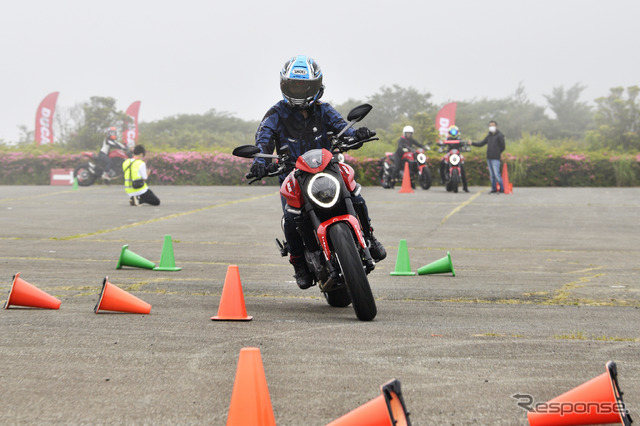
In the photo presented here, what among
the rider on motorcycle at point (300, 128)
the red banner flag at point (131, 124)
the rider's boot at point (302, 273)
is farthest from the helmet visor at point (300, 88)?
the red banner flag at point (131, 124)

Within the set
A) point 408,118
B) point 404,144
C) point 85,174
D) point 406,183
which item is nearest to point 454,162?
point 406,183

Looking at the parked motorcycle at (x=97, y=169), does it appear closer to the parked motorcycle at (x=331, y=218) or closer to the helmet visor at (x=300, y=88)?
the helmet visor at (x=300, y=88)

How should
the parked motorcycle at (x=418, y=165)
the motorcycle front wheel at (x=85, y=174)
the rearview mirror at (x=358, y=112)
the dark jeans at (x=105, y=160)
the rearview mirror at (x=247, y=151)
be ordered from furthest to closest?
the motorcycle front wheel at (x=85, y=174), the dark jeans at (x=105, y=160), the parked motorcycle at (x=418, y=165), the rearview mirror at (x=358, y=112), the rearview mirror at (x=247, y=151)

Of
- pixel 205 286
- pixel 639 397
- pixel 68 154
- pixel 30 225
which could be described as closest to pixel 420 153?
pixel 30 225

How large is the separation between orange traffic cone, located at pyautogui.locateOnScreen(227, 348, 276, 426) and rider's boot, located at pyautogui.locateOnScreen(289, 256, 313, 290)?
352 cm

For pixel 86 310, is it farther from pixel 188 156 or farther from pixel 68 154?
pixel 68 154

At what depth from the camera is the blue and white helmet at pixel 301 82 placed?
725 centimetres

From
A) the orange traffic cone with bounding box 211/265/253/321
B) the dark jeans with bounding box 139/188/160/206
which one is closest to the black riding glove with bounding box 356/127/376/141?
the orange traffic cone with bounding box 211/265/253/321

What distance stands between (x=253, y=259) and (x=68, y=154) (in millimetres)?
27312

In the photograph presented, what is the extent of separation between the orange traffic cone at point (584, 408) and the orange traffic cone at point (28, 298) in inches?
175

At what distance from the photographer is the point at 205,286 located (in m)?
8.69

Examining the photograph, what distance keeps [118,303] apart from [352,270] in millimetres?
1828

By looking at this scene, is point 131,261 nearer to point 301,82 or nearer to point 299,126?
point 299,126

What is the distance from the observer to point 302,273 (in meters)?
7.27
